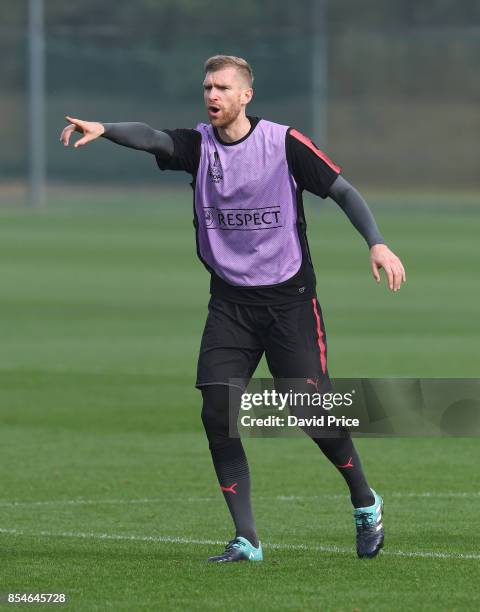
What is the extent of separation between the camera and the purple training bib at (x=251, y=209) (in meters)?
8.25

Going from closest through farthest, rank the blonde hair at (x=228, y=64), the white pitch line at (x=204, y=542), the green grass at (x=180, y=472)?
the green grass at (x=180, y=472) < the blonde hair at (x=228, y=64) < the white pitch line at (x=204, y=542)

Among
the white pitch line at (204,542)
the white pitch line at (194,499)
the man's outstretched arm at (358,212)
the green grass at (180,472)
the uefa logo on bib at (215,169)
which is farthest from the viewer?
the white pitch line at (194,499)

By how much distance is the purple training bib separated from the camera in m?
8.25

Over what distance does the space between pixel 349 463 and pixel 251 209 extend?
1.21 meters

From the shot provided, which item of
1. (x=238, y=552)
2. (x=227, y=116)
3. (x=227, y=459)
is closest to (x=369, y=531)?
(x=238, y=552)

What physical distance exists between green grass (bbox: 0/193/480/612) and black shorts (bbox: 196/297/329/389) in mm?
834

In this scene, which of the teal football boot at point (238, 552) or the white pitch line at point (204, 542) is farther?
the white pitch line at point (204, 542)

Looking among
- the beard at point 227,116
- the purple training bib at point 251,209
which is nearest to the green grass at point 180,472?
the purple training bib at point 251,209

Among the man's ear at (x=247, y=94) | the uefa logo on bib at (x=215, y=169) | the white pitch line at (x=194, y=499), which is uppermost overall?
the man's ear at (x=247, y=94)

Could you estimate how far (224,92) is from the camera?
8.13 metres

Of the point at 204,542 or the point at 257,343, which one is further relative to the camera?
the point at 204,542

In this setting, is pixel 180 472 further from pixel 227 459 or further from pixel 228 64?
pixel 228 64

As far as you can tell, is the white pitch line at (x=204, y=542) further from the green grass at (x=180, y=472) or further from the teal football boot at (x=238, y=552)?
the teal football boot at (x=238, y=552)

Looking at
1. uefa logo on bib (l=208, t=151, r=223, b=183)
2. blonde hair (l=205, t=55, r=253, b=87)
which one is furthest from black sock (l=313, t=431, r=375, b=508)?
blonde hair (l=205, t=55, r=253, b=87)
